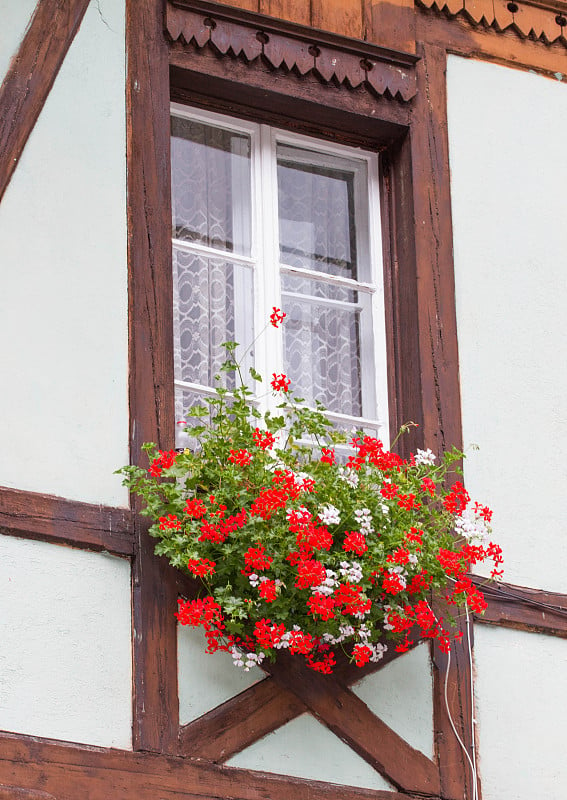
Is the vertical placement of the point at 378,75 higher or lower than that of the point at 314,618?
higher

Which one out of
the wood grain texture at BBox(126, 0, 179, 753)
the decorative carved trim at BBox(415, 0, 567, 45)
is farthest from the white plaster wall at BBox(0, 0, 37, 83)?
the decorative carved trim at BBox(415, 0, 567, 45)

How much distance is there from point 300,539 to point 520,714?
47.9 inches

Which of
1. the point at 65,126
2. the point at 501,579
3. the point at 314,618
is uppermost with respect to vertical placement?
the point at 65,126

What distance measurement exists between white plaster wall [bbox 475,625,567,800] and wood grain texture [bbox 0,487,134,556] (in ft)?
4.50

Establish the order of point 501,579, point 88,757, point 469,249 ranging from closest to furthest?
1. point 88,757
2. point 501,579
3. point 469,249

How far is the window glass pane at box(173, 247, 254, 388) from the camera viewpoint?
20.6 feet

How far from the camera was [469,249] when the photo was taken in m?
6.74

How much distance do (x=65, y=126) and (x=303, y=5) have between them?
1224 millimetres

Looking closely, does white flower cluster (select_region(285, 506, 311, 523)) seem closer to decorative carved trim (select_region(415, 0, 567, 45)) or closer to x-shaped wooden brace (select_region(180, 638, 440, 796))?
x-shaped wooden brace (select_region(180, 638, 440, 796))

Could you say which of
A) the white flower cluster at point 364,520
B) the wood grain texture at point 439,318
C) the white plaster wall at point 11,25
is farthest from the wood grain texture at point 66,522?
the white plaster wall at point 11,25

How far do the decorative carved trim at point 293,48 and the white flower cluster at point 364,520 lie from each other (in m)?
1.88

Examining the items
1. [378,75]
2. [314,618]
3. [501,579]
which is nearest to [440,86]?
[378,75]

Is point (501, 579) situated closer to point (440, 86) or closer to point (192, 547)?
point (192, 547)

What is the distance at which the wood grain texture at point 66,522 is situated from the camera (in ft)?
17.9
